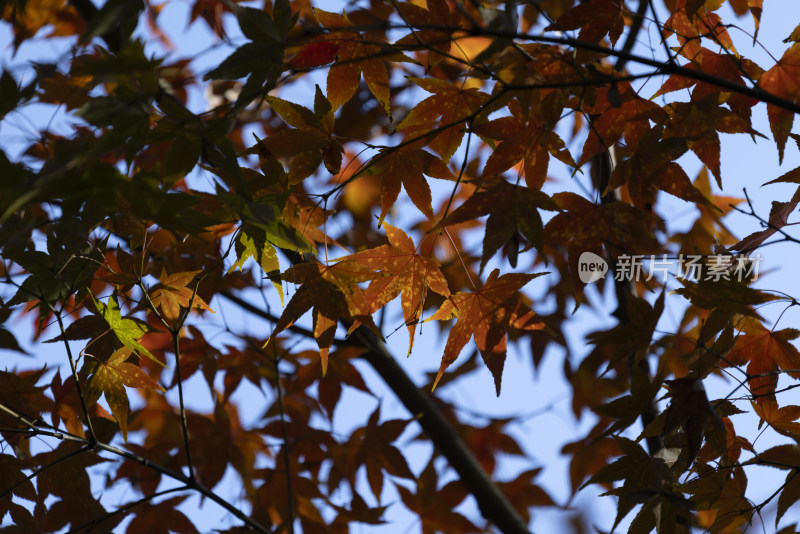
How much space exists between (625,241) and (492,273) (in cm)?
19

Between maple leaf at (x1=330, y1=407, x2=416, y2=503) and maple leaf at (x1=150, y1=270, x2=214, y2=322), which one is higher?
maple leaf at (x1=150, y1=270, x2=214, y2=322)

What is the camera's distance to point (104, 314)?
2.95ft

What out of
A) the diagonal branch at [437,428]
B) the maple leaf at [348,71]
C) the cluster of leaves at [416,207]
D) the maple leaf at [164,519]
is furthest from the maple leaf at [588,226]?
the maple leaf at [164,519]

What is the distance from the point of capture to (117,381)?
967 mm

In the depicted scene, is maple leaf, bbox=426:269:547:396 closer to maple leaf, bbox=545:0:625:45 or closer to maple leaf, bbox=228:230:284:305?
maple leaf, bbox=228:230:284:305

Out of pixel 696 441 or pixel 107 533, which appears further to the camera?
pixel 107 533

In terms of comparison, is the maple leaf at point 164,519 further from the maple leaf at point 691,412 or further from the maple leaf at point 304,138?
the maple leaf at point 691,412

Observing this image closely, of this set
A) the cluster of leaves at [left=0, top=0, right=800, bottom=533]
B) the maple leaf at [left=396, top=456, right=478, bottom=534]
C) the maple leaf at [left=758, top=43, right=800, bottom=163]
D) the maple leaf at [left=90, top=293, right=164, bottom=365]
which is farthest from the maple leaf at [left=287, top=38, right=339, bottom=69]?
the maple leaf at [left=396, top=456, right=478, bottom=534]

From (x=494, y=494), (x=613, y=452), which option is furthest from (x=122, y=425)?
(x=613, y=452)

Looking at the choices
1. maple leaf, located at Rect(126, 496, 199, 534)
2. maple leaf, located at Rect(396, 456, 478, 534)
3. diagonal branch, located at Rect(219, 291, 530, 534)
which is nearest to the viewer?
maple leaf, located at Rect(126, 496, 199, 534)

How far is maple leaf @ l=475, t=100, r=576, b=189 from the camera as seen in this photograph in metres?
0.85

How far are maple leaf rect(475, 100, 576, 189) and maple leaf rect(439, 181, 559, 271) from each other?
6cm

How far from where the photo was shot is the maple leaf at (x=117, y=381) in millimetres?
958

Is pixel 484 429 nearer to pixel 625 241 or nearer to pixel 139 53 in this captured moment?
pixel 625 241
